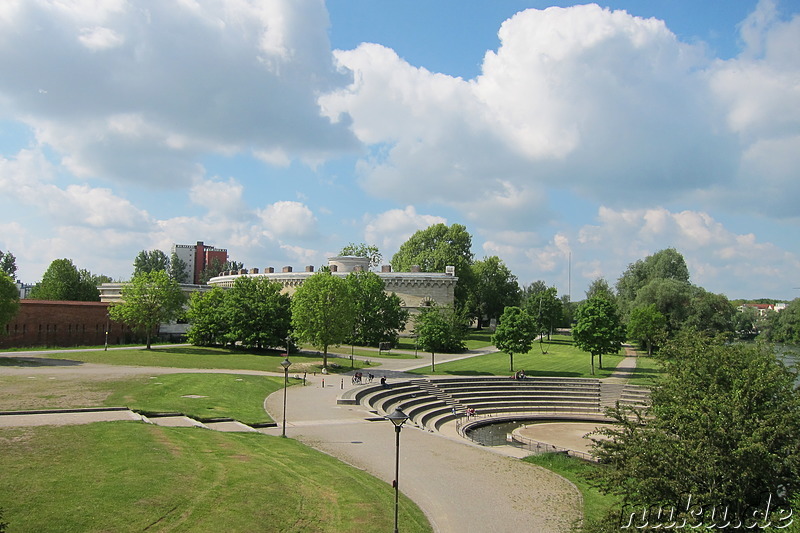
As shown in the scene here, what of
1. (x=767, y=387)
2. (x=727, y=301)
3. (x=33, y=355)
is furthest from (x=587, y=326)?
(x=33, y=355)

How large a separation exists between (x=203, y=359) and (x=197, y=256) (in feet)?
420

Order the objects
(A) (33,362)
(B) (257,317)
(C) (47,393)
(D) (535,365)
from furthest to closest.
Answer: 1. (B) (257,317)
2. (D) (535,365)
3. (A) (33,362)
4. (C) (47,393)

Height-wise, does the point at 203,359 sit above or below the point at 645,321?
below

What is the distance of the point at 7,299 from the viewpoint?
42000mm

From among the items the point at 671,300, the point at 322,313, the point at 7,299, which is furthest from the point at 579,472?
the point at 671,300

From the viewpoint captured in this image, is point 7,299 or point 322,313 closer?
point 7,299

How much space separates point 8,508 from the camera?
11.2m

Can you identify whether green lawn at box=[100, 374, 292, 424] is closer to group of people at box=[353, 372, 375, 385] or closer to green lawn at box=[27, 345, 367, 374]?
group of people at box=[353, 372, 375, 385]

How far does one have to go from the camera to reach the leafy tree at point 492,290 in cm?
9319

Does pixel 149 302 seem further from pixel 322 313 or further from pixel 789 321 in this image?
pixel 789 321

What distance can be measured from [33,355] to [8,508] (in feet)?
121

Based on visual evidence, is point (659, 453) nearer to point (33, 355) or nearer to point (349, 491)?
point (349, 491)

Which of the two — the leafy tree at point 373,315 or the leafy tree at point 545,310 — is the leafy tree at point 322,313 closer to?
the leafy tree at point 373,315

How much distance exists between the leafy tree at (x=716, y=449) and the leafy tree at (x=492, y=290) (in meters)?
78.8
